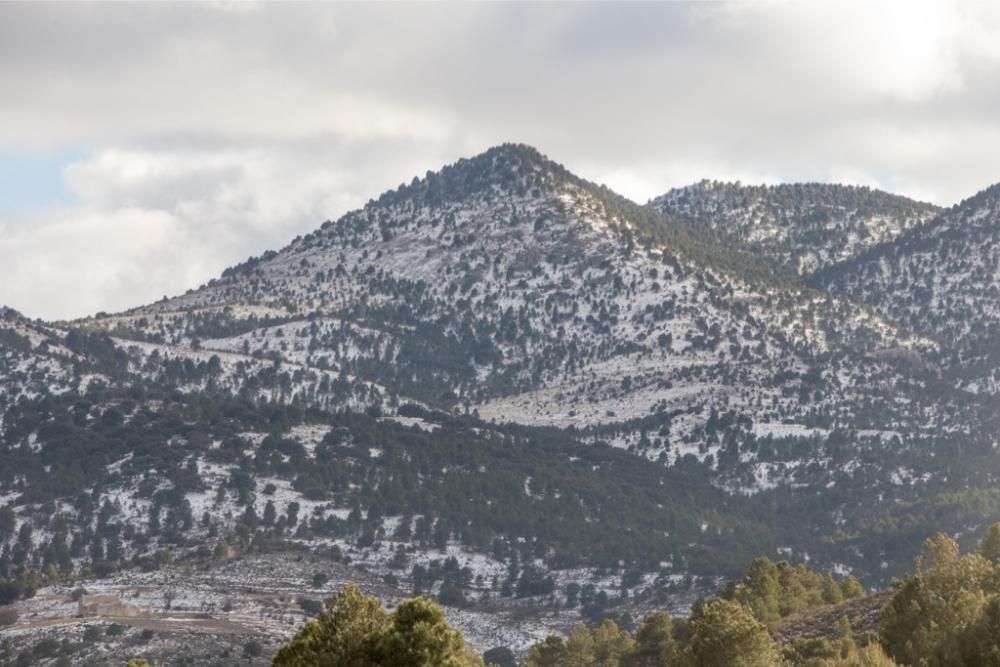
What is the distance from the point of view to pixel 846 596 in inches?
6147

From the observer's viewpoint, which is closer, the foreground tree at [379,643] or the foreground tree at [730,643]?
the foreground tree at [379,643]

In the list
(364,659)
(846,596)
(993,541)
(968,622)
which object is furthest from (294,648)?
(846,596)

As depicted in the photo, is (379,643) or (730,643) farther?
(730,643)

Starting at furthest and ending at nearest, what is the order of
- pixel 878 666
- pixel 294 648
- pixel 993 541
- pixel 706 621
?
1. pixel 993 541
2. pixel 706 621
3. pixel 878 666
4. pixel 294 648

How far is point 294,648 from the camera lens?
7300 centimetres

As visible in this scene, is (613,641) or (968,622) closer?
(968,622)

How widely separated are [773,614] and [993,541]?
18.0 metres

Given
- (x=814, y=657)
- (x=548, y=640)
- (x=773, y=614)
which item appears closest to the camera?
(x=814, y=657)

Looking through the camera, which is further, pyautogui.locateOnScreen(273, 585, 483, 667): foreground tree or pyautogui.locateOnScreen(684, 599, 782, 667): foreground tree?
pyautogui.locateOnScreen(684, 599, 782, 667): foreground tree

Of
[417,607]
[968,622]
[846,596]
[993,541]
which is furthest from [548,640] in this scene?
[417,607]

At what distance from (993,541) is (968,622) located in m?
44.6

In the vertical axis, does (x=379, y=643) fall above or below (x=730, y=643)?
above

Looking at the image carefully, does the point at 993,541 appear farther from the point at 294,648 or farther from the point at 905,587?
the point at 294,648

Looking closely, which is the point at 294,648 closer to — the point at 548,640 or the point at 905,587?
the point at 905,587
